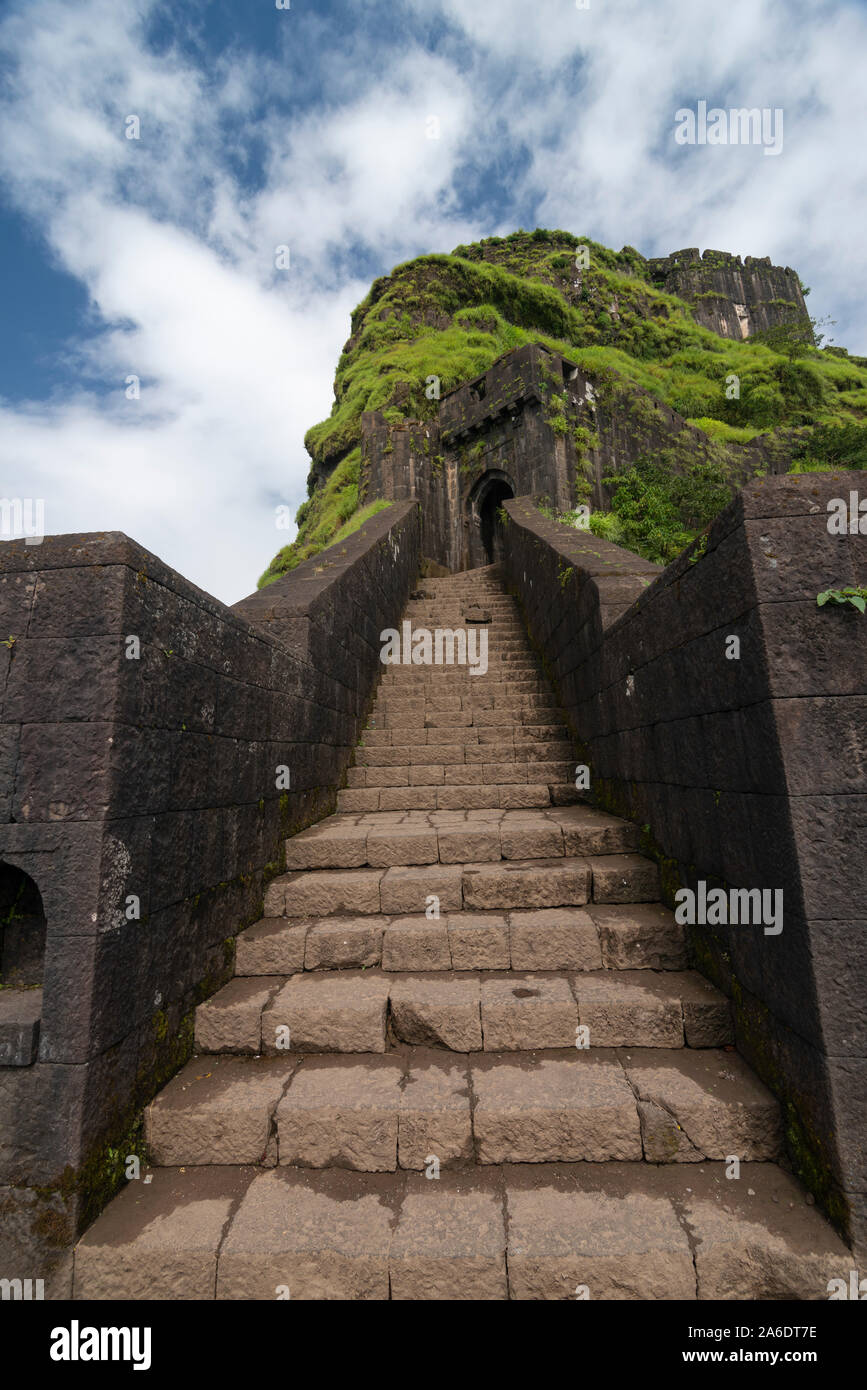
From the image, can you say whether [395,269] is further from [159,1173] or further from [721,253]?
[721,253]

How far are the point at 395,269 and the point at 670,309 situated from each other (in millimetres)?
18566

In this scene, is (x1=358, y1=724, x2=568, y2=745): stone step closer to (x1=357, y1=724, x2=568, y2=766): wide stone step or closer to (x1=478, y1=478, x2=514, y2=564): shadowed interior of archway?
(x1=357, y1=724, x2=568, y2=766): wide stone step

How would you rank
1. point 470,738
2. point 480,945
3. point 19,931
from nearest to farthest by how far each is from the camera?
point 19,931 < point 480,945 < point 470,738

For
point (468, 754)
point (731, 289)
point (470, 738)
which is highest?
point (731, 289)

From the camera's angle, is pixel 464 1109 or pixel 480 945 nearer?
pixel 464 1109

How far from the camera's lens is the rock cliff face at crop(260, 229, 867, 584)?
14.4m

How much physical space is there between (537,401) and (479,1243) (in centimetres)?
1556

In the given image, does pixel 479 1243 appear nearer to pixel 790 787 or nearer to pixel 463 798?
pixel 790 787

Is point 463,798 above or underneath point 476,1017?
above

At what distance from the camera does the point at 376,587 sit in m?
7.00

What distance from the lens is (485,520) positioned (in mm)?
16016

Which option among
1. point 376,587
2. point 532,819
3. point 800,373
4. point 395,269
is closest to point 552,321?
point 395,269

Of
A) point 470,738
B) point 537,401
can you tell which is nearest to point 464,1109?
point 470,738

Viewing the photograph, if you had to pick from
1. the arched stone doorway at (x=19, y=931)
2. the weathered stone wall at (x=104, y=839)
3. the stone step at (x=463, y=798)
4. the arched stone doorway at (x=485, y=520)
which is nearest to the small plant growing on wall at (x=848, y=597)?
the weathered stone wall at (x=104, y=839)
